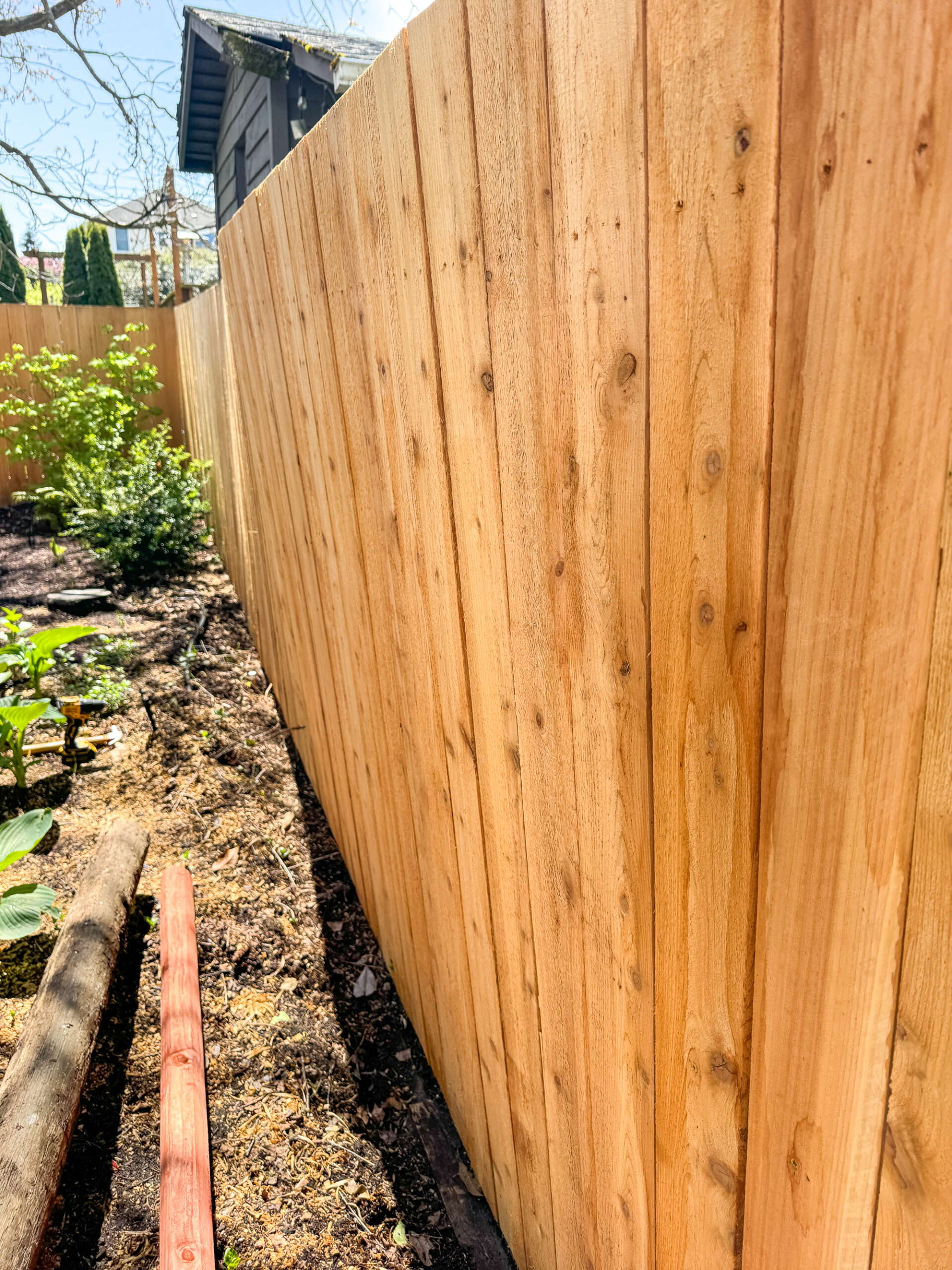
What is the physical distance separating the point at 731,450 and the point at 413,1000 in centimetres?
219

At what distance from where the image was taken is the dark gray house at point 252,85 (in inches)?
311

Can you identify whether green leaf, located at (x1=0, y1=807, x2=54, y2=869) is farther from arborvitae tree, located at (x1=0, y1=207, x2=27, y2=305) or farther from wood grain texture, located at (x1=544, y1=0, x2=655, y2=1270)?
arborvitae tree, located at (x1=0, y1=207, x2=27, y2=305)

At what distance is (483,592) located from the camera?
149cm

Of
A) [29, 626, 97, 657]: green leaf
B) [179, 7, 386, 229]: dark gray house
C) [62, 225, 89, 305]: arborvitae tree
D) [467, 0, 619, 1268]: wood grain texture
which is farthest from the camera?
[62, 225, 89, 305]: arborvitae tree

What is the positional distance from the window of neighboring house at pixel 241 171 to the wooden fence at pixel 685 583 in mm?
10729

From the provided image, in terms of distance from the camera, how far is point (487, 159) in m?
1.21

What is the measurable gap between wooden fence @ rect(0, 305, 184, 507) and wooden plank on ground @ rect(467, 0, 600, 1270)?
1063cm

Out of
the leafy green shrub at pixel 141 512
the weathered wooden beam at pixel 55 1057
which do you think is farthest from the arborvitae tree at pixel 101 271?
the weathered wooden beam at pixel 55 1057

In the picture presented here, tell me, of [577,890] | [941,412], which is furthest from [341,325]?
[941,412]

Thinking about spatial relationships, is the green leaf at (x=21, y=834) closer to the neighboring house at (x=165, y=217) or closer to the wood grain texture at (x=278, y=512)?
the wood grain texture at (x=278, y=512)

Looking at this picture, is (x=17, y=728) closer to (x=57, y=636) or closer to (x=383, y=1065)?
(x=57, y=636)

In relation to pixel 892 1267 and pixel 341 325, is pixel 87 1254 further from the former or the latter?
pixel 341 325

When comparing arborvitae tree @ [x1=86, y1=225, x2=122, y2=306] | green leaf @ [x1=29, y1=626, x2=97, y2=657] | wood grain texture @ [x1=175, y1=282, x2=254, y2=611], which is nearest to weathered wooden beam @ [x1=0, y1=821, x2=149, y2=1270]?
green leaf @ [x1=29, y1=626, x2=97, y2=657]

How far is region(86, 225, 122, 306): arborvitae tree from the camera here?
18.9m
